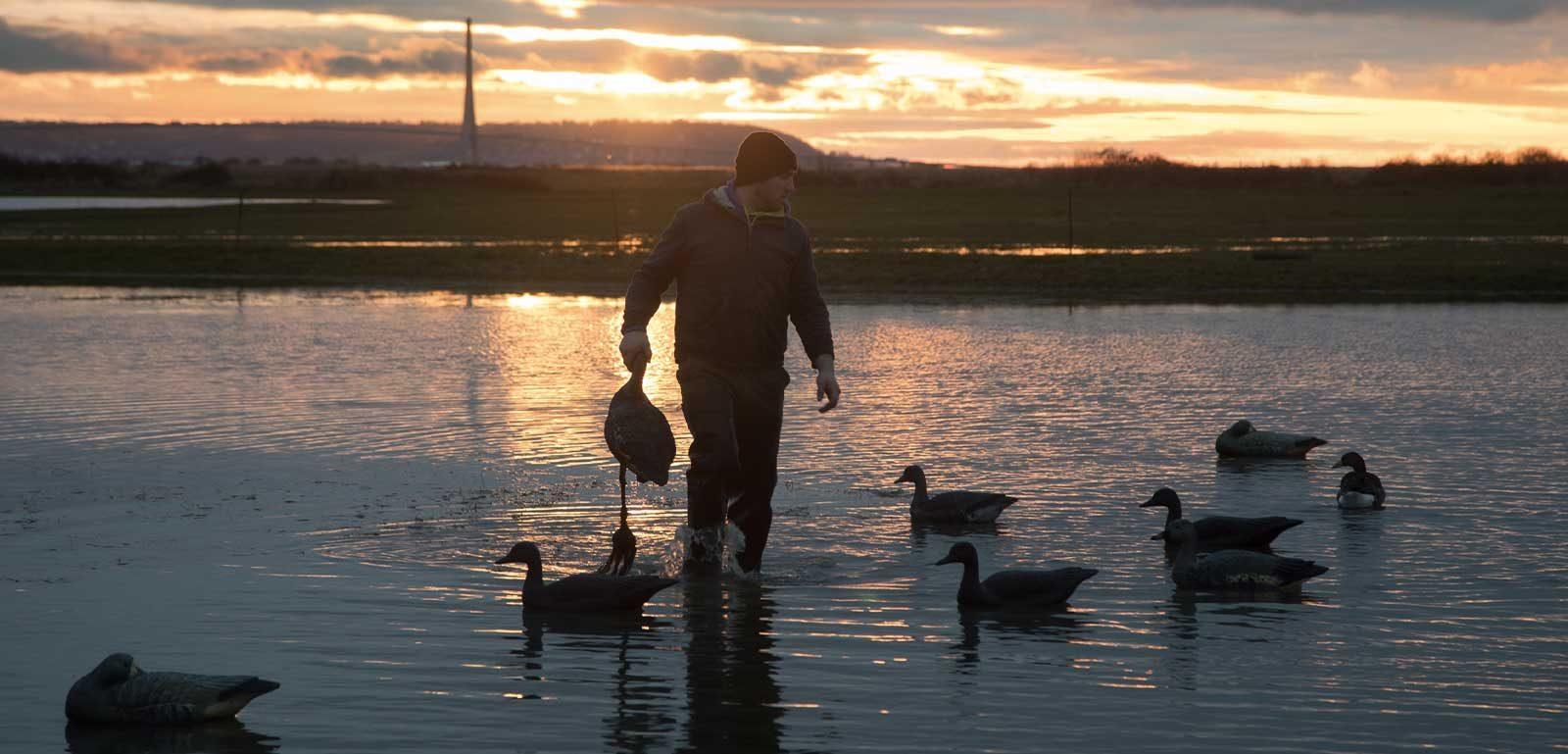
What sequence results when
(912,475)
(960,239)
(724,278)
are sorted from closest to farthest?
1. (724,278)
2. (912,475)
3. (960,239)

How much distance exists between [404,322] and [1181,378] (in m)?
11.6

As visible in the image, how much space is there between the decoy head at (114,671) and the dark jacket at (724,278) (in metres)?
2.95

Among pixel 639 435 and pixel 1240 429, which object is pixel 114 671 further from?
pixel 1240 429

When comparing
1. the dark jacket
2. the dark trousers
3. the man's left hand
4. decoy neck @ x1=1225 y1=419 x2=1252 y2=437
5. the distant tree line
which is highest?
the distant tree line

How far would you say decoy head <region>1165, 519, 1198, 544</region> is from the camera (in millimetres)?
9758

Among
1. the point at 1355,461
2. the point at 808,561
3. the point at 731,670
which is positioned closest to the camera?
the point at 731,670

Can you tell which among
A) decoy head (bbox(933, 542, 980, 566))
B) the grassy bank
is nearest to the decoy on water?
decoy head (bbox(933, 542, 980, 566))

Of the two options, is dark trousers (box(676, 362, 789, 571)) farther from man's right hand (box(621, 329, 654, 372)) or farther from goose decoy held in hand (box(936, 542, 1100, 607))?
goose decoy held in hand (box(936, 542, 1100, 607))

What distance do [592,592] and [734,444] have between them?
3.46ft

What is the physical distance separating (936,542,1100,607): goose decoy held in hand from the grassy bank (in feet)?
75.2

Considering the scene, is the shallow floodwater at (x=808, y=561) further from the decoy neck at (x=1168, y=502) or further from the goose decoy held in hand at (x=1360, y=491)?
the decoy neck at (x=1168, y=502)

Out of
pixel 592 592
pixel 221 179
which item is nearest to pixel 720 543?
pixel 592 592

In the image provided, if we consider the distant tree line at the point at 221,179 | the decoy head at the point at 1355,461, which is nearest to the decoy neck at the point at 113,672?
the decoy head at the point at 1355,461

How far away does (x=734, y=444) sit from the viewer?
9.34 m
